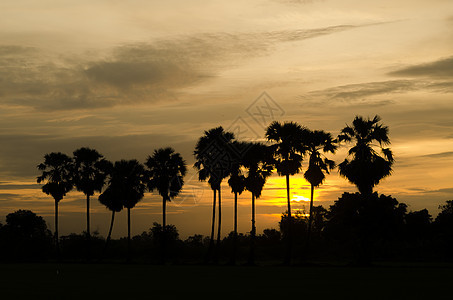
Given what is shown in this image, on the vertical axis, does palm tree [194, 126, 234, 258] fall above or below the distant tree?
above

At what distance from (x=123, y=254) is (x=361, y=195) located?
178 feet

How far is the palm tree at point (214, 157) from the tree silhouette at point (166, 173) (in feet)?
18.2

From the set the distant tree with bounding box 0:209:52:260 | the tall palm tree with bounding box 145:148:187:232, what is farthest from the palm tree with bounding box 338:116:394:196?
the distant tree with bounding box 0:209:52:260

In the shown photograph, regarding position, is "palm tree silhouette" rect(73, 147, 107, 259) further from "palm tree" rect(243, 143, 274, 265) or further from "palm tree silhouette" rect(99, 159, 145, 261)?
"palm tree" rect(243, 143, 274, 265)

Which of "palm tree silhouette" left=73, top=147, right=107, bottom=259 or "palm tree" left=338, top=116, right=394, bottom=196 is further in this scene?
"palm tree silhouette" left=73, top=147, right=107, bottom=259

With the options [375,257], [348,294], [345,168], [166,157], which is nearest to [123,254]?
[166,157]

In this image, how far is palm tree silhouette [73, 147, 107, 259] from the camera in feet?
325

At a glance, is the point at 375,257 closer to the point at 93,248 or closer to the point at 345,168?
the point at 345,168

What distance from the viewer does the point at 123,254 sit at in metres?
110

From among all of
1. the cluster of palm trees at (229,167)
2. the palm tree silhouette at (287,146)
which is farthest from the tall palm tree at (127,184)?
the palm tree silhouette at (287,146)

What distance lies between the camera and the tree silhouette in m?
89.6

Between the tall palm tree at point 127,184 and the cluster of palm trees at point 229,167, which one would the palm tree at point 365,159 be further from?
the tall palm tree at point 127,184

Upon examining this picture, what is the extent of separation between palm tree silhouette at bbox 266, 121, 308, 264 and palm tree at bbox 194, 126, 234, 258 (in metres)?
8.49

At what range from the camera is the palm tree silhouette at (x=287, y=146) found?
244 ft
